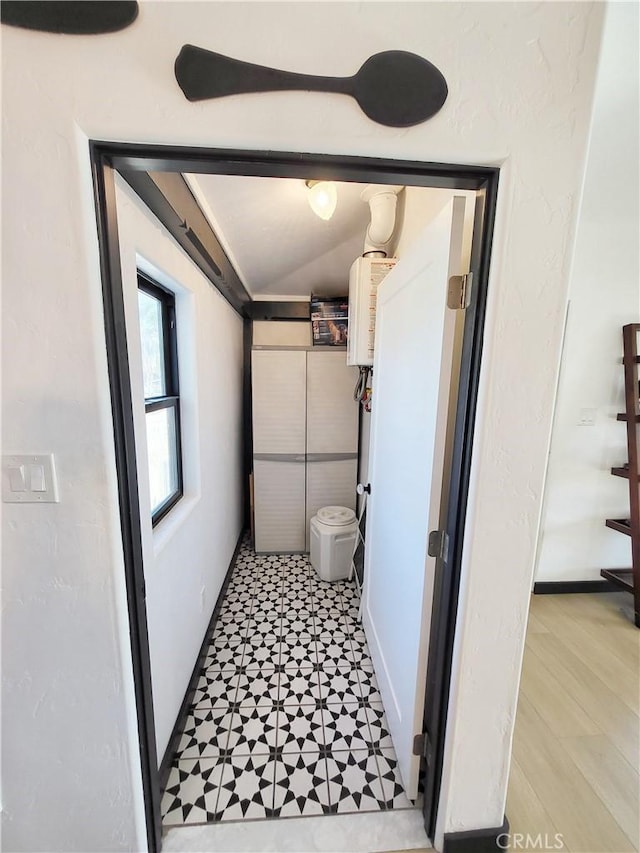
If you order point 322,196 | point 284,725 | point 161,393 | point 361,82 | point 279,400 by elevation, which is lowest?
point 284,725

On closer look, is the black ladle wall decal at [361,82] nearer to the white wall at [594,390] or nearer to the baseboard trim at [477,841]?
the white wall at [594,390]

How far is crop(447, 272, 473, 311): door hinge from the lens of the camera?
88 centimetres

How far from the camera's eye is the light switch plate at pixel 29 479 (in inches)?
29.9

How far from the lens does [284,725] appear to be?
4.63ft

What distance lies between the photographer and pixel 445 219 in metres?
0.93

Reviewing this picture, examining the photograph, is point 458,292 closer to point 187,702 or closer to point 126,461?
point 126,461

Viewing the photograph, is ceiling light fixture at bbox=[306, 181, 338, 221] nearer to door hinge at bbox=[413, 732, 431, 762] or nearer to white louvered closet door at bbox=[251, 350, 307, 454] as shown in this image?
white louvered closet door at bbox=[251, 350, 307, 454]

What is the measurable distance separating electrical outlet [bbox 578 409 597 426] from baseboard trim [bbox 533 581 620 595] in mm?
1109

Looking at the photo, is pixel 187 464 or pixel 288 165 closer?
pixel 288 165

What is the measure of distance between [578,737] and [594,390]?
1.85 metres

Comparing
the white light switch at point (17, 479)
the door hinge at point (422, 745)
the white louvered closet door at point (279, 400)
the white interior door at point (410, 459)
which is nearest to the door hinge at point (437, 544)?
the white interior door at point (410, 459)

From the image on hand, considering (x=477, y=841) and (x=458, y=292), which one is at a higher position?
(x=458, y=292)

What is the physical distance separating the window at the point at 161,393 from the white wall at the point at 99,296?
0.58 metres

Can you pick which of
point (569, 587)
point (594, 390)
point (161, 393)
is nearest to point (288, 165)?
point (161, 393)
